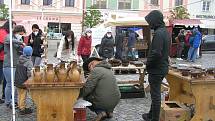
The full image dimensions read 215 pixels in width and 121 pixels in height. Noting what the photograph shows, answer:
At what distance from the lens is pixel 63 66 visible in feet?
19.1

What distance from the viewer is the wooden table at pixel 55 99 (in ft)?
18.5

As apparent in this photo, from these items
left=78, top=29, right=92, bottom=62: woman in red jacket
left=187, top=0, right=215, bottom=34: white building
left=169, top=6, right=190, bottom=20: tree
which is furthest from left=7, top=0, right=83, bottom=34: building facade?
left=78, top=29, right=92, bottom=62: woman in red jacket

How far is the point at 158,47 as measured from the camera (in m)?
5.96

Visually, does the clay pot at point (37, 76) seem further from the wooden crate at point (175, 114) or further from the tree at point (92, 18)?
the tree at point (92, 18)

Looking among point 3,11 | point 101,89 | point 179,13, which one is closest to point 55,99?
point 101,89

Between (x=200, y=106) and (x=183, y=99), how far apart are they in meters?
0.91

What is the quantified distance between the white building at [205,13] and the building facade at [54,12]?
1233cm

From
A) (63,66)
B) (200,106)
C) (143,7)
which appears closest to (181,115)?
(200,106)

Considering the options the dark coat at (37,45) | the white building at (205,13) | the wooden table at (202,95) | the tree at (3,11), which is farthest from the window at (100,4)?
the wooden table at (202,95)

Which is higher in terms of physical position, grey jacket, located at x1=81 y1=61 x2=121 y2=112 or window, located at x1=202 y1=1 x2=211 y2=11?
window, located at x1=202 y1=1 x2=211 y2=11

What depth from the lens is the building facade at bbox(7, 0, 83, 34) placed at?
3984 centimetres

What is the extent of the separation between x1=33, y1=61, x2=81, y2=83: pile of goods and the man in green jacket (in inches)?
16.5

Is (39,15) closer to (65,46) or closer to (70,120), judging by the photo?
(65,46)

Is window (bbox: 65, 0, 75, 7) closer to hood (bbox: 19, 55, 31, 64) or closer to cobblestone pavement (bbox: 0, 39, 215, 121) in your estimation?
cobblestone pavement (bbox: 0, 39, 215, 121)
